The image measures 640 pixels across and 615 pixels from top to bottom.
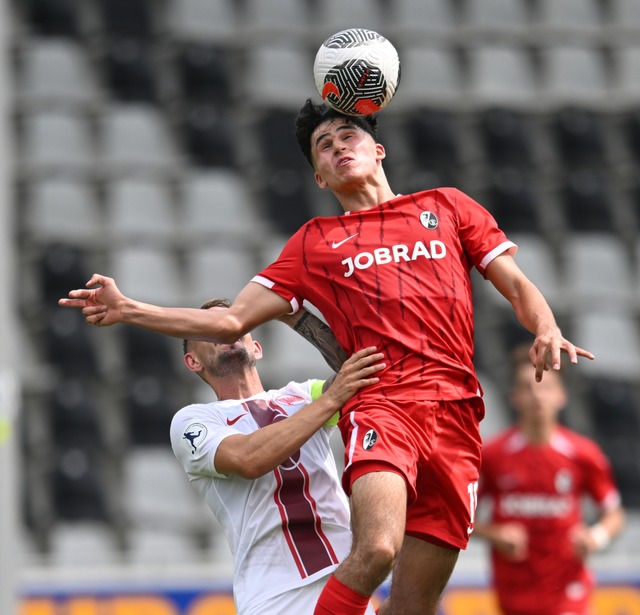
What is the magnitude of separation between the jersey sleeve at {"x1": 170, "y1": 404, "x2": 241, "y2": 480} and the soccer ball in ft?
4.02

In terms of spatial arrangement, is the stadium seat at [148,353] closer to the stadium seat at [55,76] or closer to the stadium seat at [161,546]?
the stadium seat at [161,546]

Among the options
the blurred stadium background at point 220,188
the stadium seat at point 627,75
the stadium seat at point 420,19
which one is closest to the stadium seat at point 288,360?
the blurred stadium background at point 220,188

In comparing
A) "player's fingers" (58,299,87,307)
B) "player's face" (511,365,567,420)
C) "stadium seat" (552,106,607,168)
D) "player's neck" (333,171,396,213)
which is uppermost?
"stadium seat" (552,106,607,168)

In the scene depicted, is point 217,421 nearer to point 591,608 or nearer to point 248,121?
point 591,608

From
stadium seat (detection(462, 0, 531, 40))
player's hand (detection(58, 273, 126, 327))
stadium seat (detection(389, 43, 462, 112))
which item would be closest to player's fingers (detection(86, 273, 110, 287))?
player's hand (detection(58, 273, 126, 327))

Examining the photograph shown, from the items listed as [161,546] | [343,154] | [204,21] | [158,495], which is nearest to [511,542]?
[161,546]

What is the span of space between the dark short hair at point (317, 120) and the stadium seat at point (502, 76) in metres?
8.17

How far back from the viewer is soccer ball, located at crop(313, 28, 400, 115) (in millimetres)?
4840

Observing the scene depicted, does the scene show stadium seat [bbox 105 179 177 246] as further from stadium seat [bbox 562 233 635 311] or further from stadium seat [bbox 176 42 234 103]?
stadium seat [bbox 562 233 635 311]

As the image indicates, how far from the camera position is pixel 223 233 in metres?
11.8

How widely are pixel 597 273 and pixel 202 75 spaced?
4.06 m

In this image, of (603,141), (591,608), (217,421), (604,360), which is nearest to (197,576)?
(591,608)

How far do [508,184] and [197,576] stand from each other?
5.28 metres

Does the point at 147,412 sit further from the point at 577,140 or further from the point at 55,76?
the point at 577,140
